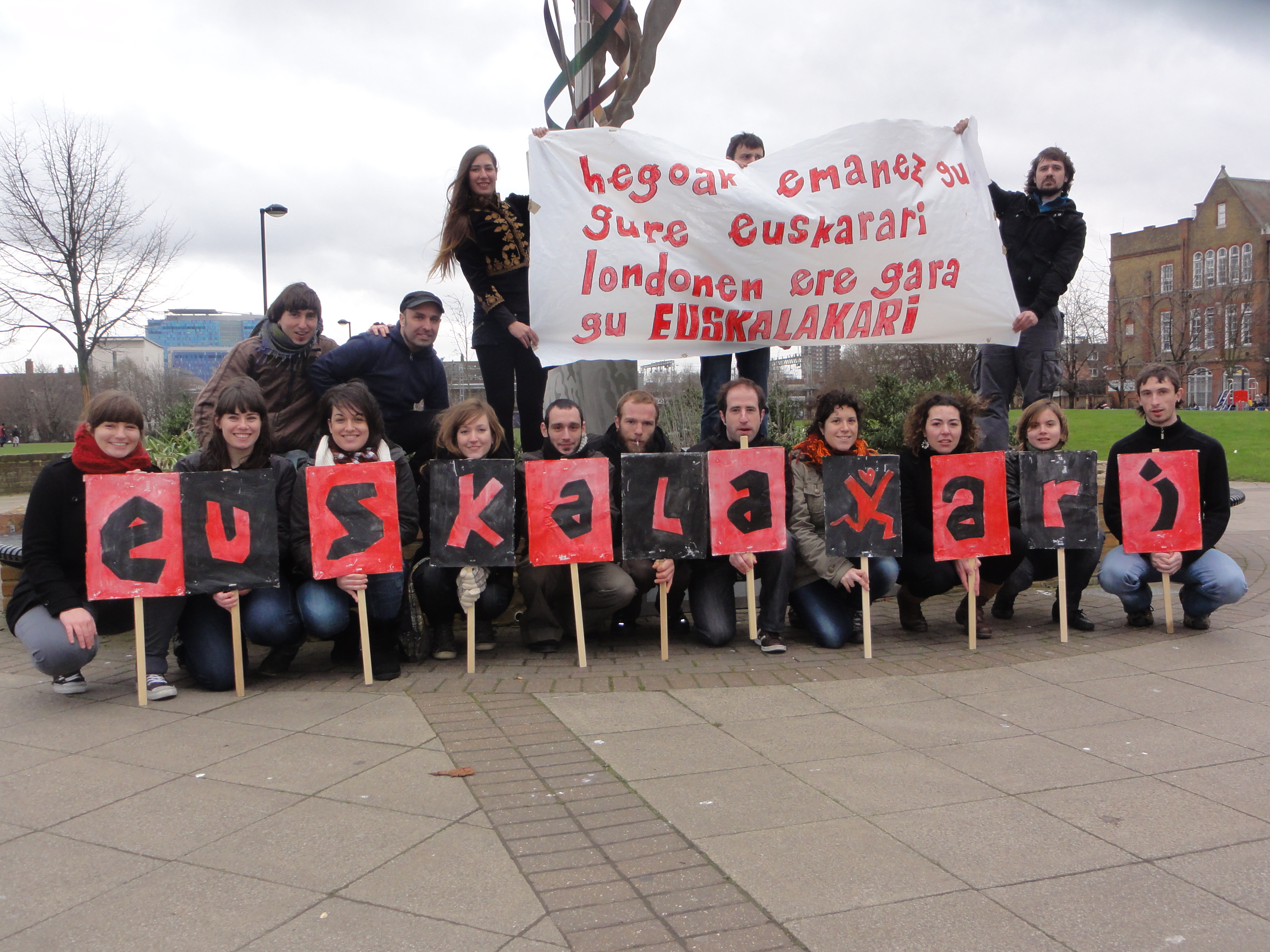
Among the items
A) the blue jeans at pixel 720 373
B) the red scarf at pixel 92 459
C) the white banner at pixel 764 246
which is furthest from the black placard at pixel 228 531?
the blue jeans at pixel 720 373

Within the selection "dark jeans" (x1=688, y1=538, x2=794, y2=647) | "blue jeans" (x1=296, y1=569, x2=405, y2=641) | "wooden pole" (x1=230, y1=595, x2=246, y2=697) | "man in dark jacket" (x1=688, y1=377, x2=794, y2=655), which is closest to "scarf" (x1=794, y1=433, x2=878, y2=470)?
"man in dark jacket" (x1=688, y1=377, x2=794, y2=655)

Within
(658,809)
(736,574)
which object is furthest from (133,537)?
(736,574)

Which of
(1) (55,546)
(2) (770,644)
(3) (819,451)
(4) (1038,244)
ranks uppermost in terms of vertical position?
(4) (1038,244)

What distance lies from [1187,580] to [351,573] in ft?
14.9

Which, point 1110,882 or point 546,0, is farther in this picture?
point 546,0

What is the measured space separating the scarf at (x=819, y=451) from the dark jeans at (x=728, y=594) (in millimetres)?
477

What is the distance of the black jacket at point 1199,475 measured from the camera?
211 inches

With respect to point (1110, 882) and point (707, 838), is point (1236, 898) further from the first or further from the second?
point (707, 838)

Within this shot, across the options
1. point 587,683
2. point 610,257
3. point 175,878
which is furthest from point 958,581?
point 175,878

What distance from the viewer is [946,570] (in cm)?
537

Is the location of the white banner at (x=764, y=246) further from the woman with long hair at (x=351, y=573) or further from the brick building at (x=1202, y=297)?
the brick building at (x=1202, y=297)

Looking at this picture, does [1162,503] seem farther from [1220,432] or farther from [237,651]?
[1220,432]

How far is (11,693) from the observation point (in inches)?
181

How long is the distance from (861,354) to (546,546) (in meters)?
23.9
